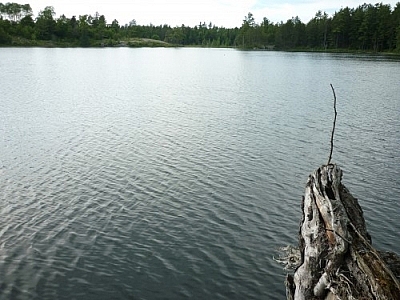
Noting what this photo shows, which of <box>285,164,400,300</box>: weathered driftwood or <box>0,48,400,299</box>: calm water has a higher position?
<box>285,164,400,300</box>: weathered driftwood

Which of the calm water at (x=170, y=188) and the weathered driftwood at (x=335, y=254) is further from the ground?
the weathered driftwood at (x=335, y=254)

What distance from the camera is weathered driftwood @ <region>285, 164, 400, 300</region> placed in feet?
26.5

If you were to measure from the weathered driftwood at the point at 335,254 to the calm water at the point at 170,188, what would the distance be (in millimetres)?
6549

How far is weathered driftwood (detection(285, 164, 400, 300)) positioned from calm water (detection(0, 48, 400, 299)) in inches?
258

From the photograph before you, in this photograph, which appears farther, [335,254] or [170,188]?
[170,188]

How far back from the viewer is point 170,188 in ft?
83.5

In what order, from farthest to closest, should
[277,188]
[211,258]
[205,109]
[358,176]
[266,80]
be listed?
[266,80]
[205,109]
[358,176]
[277,188]
[211,258]

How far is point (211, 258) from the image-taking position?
1794 centimetres

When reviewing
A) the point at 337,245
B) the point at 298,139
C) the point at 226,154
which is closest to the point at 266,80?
the point at 298,139

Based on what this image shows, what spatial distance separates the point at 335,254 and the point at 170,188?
1735 centimetres

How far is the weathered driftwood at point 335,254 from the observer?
317 inches

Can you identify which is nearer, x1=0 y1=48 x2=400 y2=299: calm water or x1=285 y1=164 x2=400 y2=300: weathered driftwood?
x1=285 y1=164 x2=400 y2=300: weathered driftwood

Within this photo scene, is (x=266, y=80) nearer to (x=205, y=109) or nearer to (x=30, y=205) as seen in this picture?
(x=205, y=109)

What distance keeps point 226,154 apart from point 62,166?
11.8 m
